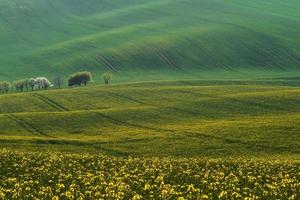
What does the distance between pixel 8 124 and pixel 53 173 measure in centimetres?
4221

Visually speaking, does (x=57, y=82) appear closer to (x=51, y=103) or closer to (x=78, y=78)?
(x=78, y=78)

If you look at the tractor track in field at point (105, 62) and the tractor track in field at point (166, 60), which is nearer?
the tractor track in field at point (105, 62)

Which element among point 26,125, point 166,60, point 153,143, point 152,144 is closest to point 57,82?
point 166,60

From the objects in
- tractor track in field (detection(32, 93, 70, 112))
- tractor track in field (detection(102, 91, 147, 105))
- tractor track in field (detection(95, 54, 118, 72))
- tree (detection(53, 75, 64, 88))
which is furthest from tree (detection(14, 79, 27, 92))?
tractor track in field (detection(102, 91, 147, 105))

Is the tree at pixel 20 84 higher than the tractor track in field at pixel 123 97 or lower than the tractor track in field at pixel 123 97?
higher

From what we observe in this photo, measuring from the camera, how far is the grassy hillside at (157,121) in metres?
65.8

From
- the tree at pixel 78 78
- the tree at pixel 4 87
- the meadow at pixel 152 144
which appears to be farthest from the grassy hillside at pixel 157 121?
the tree at pixel 4 87

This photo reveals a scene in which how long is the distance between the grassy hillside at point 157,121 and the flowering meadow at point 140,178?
35.1ft

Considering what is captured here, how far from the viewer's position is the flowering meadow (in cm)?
3481

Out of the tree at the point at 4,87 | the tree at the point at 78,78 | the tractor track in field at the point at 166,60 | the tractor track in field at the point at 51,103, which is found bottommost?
the tractor track in field at the point at 51,103

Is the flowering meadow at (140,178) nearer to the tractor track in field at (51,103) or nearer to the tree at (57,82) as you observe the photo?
the tractor track in field at (51,103)

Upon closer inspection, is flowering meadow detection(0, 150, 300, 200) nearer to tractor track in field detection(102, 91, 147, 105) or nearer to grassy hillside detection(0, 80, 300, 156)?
grassy hillside detection(0, 80, 300, 156)

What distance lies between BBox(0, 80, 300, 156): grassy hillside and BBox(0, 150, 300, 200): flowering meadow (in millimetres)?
10688

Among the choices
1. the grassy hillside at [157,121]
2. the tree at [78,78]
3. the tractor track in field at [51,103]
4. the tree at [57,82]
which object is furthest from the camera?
the tree at [57,82]
